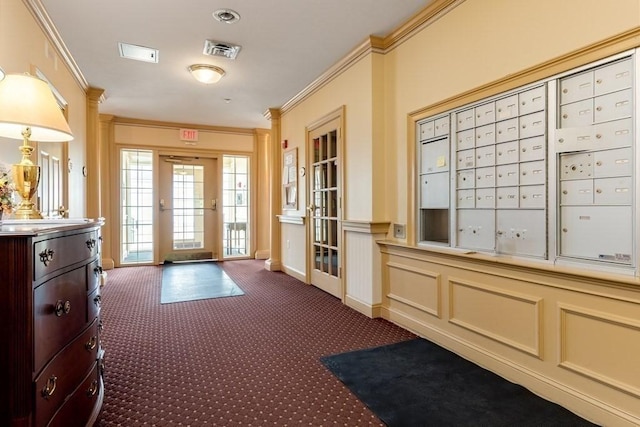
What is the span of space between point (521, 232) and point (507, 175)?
38 centimetres

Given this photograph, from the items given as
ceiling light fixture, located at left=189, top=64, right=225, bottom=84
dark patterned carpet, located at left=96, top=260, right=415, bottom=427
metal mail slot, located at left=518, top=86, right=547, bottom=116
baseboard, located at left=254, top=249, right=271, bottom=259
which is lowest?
dark patterned carpet, located at left=96, top=260, right=415, bottom=427

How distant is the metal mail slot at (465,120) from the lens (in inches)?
98.4

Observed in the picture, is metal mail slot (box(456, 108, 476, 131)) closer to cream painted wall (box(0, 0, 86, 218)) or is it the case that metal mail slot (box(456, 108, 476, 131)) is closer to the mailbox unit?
the mailbox unit

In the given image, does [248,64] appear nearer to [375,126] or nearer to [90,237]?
[375,126]

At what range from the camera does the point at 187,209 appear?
21.8 feet

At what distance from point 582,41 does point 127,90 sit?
4.94 metres

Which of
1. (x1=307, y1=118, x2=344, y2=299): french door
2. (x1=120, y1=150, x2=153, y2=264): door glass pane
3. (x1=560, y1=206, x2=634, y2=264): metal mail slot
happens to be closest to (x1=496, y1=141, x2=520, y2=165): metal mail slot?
(x1=560, y1=206, x2=634, y2=264): metal mail slot

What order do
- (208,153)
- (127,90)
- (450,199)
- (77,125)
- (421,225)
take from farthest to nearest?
(208,153)
(127,90)
(77,125)
(421,225)
(450,199)

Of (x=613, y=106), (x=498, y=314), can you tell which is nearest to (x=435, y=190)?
(x=498, y=314)

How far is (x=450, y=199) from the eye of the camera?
106 inches

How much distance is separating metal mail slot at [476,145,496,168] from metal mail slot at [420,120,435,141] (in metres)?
0.50

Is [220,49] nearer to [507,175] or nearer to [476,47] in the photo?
[476,47]

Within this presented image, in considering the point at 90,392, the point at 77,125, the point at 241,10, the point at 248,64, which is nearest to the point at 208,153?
the point at 77,125

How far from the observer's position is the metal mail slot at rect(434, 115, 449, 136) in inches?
107
